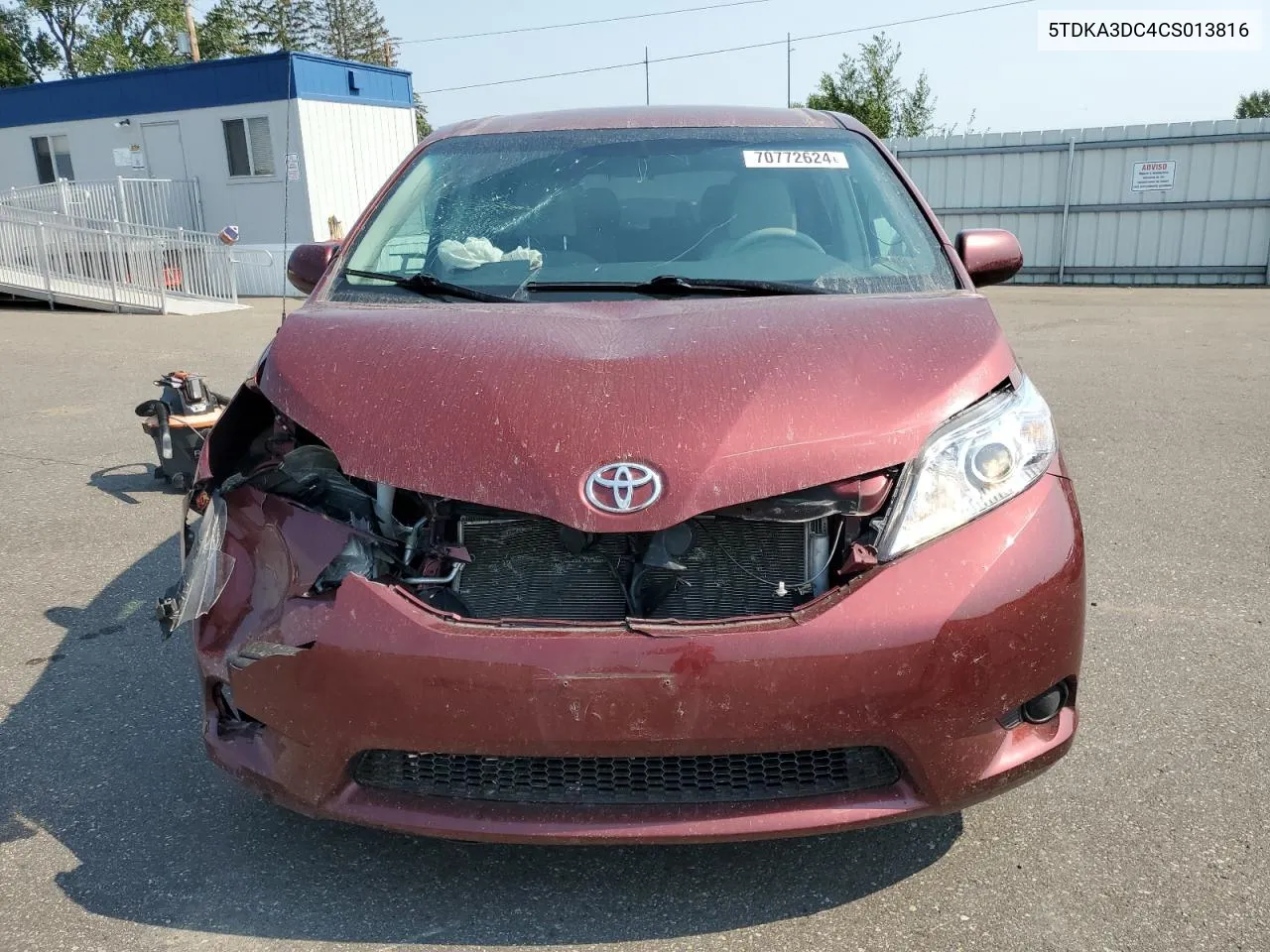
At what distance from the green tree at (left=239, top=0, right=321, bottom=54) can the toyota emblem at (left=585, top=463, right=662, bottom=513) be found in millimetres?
63987

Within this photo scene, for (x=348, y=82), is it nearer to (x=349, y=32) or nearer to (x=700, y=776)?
(x=700, y=776)

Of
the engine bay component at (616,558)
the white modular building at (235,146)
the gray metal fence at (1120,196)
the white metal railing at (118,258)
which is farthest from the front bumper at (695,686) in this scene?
the white modular building at (235,146)

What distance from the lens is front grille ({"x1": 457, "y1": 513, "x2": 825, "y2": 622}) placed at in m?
2.18

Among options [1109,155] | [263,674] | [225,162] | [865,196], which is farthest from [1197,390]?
[225,162]

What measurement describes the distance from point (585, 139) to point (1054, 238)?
17.1 m

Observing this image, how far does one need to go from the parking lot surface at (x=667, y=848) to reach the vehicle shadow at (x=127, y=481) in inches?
43.8

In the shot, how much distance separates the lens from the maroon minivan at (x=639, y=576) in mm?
2012

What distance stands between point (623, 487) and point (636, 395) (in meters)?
0.24

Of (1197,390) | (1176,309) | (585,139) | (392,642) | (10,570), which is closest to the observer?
(392,642)

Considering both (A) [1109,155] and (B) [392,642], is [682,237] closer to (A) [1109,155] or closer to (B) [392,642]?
(B) [392,642]

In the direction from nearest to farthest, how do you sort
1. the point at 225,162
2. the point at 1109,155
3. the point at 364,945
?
the point at 364,945
the point at 1109,155
the point at 225,162

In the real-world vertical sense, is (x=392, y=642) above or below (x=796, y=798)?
above

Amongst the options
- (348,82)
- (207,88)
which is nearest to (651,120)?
(348,82)

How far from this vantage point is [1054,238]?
61.1 ft
